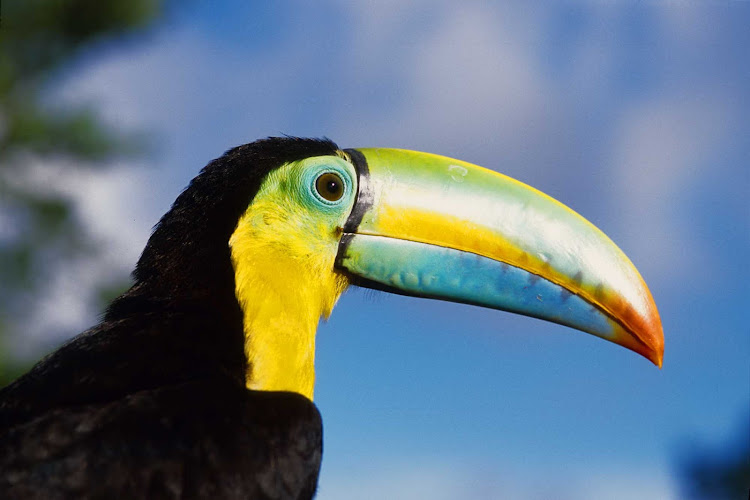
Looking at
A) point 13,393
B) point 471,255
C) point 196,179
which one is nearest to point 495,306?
point 471,255

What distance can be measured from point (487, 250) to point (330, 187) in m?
0.65

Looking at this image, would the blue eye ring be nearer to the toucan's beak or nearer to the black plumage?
the toucan's beak

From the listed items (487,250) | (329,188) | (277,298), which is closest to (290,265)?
(277,298)

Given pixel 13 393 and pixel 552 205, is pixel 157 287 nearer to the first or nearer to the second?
pixel 13 393

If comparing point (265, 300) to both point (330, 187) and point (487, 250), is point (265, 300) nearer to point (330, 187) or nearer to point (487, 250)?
point (330, 187)

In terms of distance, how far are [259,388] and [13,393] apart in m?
0.76

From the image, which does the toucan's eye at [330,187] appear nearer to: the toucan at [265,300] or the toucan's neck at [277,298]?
the toucan at [265,300]

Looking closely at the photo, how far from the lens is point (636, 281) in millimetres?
3014

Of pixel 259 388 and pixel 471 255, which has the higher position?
pixel 471 255

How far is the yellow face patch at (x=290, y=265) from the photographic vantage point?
2670 millimetres

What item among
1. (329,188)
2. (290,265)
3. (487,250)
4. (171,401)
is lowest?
(171,401)

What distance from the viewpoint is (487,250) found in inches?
118

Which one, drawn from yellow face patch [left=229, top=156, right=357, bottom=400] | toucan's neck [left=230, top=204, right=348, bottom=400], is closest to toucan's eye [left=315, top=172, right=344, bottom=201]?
yellow face patch [left=229, top=156, right=357, bottom=400]

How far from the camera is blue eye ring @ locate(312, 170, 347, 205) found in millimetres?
3006
